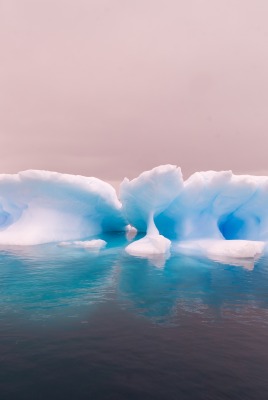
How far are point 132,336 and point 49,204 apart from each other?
1117 cm

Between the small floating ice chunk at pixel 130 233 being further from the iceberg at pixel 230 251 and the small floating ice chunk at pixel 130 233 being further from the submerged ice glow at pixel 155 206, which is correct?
the iceberg at pixel 230 251

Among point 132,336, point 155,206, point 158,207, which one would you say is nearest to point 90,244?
point 155,206

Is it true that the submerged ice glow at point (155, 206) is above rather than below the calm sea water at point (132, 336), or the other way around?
above

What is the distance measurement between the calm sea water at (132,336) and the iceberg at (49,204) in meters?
6.31

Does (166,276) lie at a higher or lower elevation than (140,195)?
lower

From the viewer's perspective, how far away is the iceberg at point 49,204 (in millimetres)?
13109

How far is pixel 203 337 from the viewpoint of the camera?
12.8ft

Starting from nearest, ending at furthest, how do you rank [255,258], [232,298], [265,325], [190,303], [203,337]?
[203,337] → [265,325] → [190,303] → [232,298] → [255,258]

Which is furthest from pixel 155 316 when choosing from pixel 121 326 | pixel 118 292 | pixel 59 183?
pixel 59 183

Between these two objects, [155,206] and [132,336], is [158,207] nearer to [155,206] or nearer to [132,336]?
[155,206]

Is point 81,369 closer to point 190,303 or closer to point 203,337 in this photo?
point 203,337

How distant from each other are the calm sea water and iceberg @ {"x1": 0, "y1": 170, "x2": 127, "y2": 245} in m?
6.31

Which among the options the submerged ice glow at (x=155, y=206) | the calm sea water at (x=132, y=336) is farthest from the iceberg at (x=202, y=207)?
the calm sea water at (x=132, y=336)

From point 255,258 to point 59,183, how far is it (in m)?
8.59
